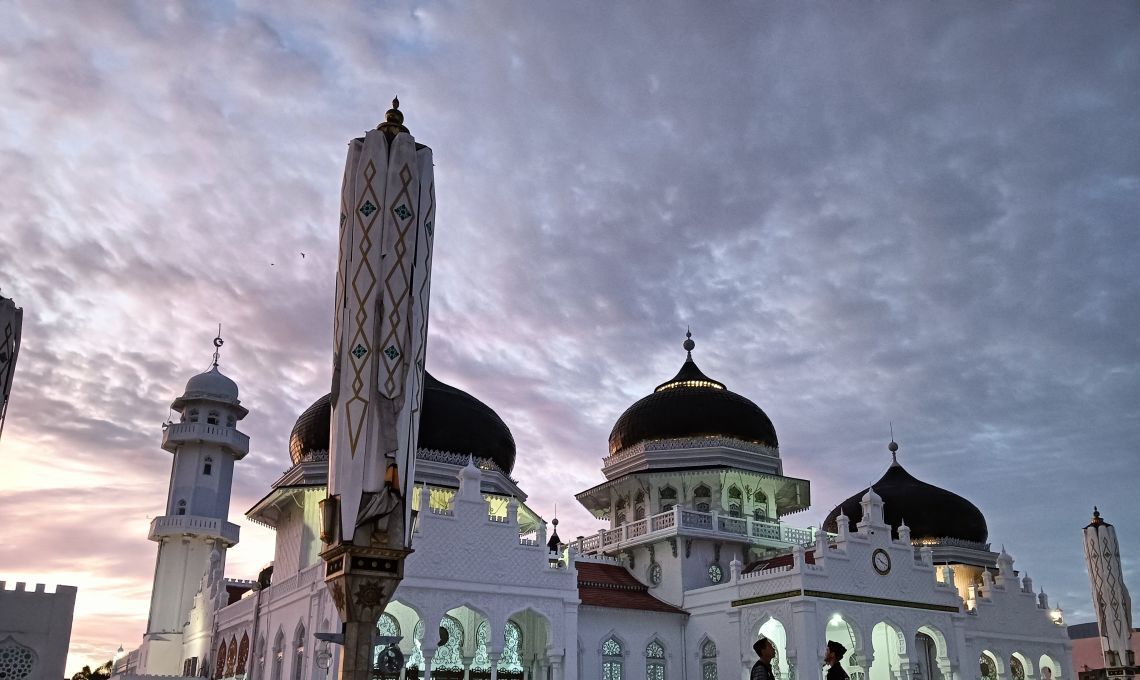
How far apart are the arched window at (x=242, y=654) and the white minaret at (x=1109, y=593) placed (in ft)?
88.6

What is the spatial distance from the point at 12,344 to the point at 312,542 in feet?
33.1

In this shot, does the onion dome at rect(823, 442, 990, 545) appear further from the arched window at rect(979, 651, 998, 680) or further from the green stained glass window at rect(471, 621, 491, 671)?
the green stained glass window at rect(471, 621, 491, 671)

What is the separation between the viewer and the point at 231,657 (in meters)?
28.9

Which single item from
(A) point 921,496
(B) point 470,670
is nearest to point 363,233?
(B) point 470,670

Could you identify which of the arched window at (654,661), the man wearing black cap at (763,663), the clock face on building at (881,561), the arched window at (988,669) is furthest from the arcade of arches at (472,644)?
the arched window at (988,669)

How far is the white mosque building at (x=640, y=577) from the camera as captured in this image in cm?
2278

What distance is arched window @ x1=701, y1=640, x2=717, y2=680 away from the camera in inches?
1044

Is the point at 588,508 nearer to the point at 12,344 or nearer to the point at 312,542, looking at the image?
the point at 312,542

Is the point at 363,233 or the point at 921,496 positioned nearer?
the point at 363,233

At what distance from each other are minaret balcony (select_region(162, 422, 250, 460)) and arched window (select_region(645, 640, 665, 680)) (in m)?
21.0

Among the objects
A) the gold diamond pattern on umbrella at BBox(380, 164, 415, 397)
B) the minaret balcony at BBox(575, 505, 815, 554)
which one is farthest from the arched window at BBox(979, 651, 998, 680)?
the gold diamond pattern on umbrella at BBox(380, 164, 415, 397)

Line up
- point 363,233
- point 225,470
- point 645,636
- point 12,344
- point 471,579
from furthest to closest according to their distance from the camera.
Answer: point 225,470, point 645,636, point 471,579, point 12,344, point 363,233

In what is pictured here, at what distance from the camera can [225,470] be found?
1586 inches

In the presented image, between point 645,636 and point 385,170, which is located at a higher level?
point 385,170
